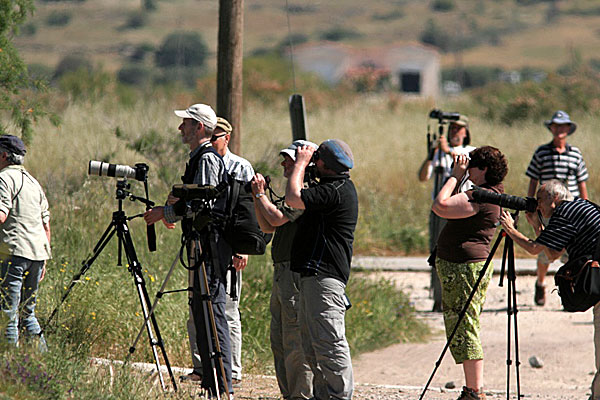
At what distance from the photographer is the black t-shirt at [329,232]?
5.60m

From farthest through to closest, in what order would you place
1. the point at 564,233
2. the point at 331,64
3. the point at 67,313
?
the point at 331,64
the point at 67,313
the point at 564,233

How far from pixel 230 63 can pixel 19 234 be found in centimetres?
376

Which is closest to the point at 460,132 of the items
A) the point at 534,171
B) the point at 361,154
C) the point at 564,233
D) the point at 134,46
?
the point at 534,171

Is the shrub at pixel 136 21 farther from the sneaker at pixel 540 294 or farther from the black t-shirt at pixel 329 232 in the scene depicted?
the black t-shirt at pixel 329 232

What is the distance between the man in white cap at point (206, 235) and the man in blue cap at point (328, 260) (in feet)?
2.24

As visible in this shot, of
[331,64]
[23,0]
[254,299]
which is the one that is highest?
[331,64]

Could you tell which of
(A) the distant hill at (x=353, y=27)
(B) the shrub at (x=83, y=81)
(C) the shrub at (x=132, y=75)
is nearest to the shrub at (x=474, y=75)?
(A) the distant hill at (x=353, y=27)

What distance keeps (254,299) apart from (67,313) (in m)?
2.14

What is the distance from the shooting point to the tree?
8734 mm

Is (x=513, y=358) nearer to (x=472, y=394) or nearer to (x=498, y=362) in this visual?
(x=498, y=362)

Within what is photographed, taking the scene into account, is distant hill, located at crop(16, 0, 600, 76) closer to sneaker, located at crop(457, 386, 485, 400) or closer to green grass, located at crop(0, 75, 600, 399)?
green grass, located at crop(0, 75, 600, 399)

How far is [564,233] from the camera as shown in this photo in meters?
5.82

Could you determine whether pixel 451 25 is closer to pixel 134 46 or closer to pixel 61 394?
pixel 134 46

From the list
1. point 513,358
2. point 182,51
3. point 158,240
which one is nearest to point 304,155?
point 158,240
